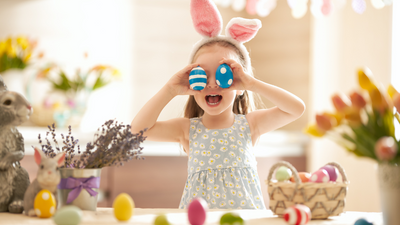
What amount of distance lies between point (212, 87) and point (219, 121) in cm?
21

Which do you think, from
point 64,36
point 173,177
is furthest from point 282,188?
point 64,36

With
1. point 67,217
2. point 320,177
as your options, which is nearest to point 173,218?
point 67,217

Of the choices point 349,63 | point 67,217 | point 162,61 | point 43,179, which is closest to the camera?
point 67,217

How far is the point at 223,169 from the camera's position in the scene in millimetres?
1315

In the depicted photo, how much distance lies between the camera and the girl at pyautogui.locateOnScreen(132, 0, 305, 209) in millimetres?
1271

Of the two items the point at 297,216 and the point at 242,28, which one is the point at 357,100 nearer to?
the point at 297,216

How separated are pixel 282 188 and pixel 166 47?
2493mm

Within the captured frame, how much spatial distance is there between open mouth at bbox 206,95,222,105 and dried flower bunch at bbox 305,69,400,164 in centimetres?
64

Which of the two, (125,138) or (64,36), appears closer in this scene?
(125,138)

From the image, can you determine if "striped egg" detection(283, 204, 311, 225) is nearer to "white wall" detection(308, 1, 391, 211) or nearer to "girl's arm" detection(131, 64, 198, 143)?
"girl's arm" detection(131, 64, 198, 143)

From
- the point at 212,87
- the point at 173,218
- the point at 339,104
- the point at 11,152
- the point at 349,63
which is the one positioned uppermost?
the point at 349,63

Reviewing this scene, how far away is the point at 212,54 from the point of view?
1.30m

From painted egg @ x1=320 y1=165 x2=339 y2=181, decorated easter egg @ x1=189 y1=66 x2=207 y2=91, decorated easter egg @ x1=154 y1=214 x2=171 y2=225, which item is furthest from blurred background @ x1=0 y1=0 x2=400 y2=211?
decorated easter egg @ x1=154 y1=214 x2=171 y2=225

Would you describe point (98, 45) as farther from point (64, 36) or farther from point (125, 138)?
point (125, 138)
